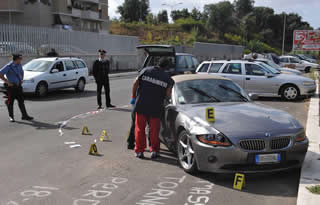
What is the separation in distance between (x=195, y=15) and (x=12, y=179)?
11681 cm

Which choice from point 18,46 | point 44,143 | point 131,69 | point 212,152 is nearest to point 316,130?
point 212,152

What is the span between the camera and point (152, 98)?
621 cm

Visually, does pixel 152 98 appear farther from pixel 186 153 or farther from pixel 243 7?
pixel 243 7

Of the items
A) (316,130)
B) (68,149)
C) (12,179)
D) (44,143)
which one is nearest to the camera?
(12,179)

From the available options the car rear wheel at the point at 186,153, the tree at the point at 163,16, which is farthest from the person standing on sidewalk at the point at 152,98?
the tree at the point at 163,16

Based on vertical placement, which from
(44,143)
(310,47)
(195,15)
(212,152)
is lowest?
(44,143)

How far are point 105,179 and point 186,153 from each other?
4.19 feet

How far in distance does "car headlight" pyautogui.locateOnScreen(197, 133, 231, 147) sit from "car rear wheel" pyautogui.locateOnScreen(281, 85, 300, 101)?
405 inches

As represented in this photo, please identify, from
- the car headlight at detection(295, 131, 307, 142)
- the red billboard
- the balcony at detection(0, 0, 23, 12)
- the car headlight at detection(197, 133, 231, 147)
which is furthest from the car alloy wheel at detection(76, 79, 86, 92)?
the balcony at detection(0, 0, 23, 12)

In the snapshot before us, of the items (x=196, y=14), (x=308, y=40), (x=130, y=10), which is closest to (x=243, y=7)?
(x=196, y=14)

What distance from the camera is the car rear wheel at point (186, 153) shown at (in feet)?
17.4

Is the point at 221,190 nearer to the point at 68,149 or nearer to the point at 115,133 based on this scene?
the point at 68,149

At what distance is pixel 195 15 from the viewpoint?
117 metres

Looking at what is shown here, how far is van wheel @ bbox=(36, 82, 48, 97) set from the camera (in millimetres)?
14927
